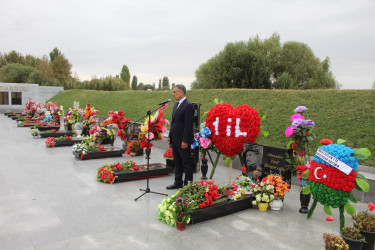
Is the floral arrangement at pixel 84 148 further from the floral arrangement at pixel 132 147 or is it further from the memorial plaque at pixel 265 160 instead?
the memorial plaque at pixel 265 160

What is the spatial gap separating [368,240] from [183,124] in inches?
138

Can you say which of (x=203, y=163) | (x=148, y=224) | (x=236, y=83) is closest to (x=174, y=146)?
(x=203, y=163)

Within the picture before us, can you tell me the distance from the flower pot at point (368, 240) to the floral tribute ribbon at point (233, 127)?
2850mm

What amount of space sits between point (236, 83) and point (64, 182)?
24.7 m

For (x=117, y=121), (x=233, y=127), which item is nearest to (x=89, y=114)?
(x=117, y=121)

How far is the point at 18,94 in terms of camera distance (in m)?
38.8

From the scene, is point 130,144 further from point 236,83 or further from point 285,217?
point 236,83

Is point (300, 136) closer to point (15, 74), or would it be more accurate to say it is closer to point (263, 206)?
point (263, 206)

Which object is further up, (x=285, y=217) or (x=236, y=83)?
(x=236, y=83)

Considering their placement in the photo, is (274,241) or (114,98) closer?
(274,241)

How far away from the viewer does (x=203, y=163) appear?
23.1 feet

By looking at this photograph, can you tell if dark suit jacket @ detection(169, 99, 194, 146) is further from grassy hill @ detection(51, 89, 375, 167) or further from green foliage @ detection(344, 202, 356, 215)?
grassy hill @ detection(51, 89, 375, 167)

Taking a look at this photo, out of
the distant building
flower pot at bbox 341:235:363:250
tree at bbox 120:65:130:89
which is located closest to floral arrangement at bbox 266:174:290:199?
flower pot at bbox 341:235:363:250

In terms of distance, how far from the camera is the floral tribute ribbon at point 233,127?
19.4 feet
